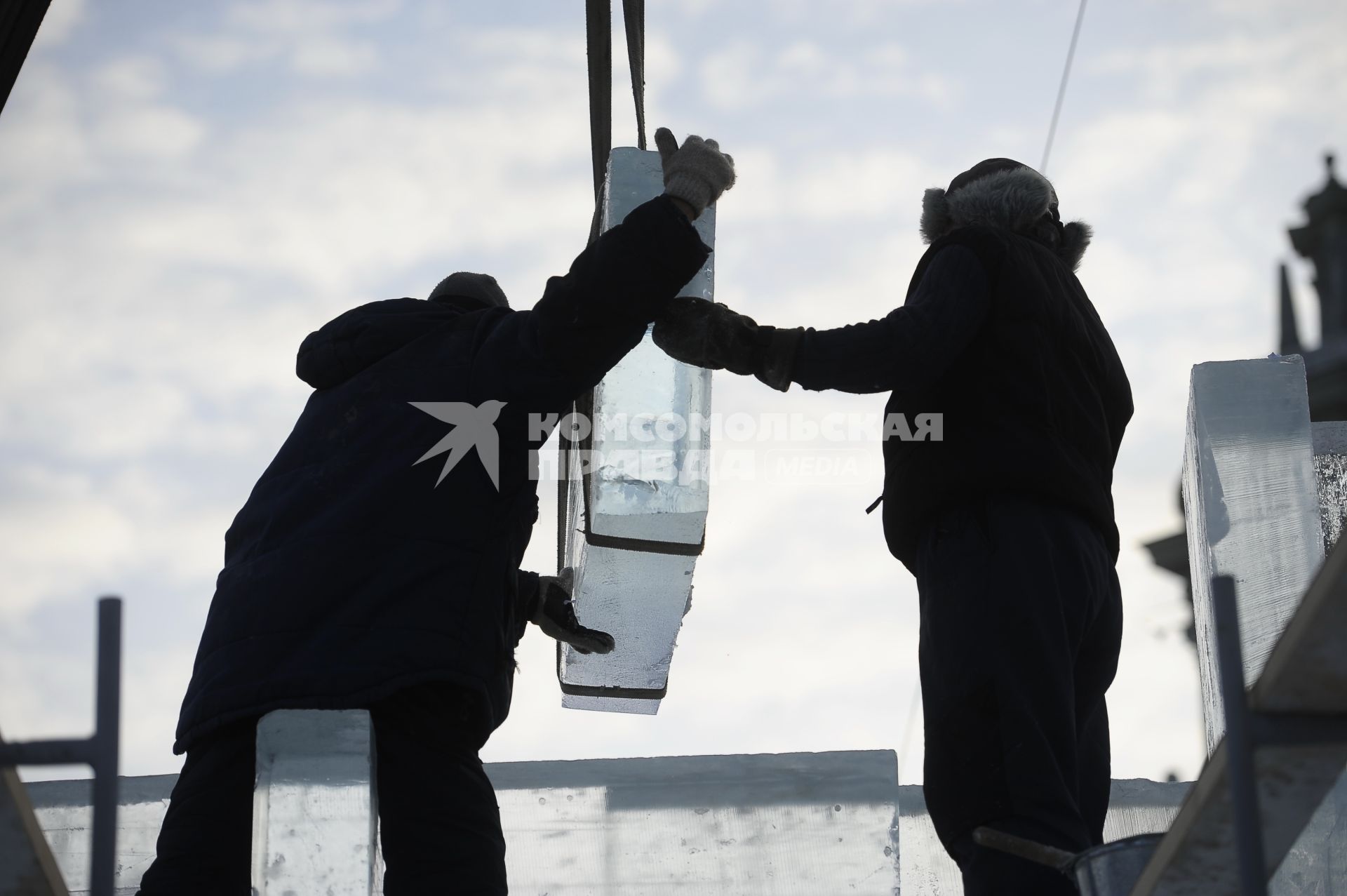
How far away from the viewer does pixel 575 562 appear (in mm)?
3791

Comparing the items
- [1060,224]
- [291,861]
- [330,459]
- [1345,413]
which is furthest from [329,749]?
[1345,413]

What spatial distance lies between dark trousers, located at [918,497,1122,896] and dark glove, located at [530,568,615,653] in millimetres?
851

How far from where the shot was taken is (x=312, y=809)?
2305 mm

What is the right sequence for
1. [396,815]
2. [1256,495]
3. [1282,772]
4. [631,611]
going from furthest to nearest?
[631,611]
[1256,495]
[396,815]
[1282,772]

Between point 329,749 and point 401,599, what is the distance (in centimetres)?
29

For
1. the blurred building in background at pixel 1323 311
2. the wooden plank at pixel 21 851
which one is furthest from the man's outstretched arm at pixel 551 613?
the blurred building in background at pixel 1323 311

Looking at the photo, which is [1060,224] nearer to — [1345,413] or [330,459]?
[330,459]

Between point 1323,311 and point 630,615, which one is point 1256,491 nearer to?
point 630,615

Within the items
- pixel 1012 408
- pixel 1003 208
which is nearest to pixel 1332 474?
pixel 1003 208

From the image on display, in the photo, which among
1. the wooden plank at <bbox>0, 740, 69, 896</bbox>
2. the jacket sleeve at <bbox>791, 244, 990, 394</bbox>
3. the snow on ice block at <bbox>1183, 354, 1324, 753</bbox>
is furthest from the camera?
the snow on ice block at <bbox>1183, 354, 1324, 753</bbox>

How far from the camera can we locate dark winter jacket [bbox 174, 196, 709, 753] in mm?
2473

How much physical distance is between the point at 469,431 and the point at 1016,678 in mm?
1015

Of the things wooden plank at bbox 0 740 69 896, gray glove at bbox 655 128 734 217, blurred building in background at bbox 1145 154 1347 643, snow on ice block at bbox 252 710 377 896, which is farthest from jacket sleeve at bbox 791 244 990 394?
blurred building in background at bbox 1145 154 1347 643

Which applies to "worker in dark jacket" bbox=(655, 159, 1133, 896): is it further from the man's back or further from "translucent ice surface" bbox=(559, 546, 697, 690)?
"translucent ice surface" bbox=(559, 546, 697, 690)
